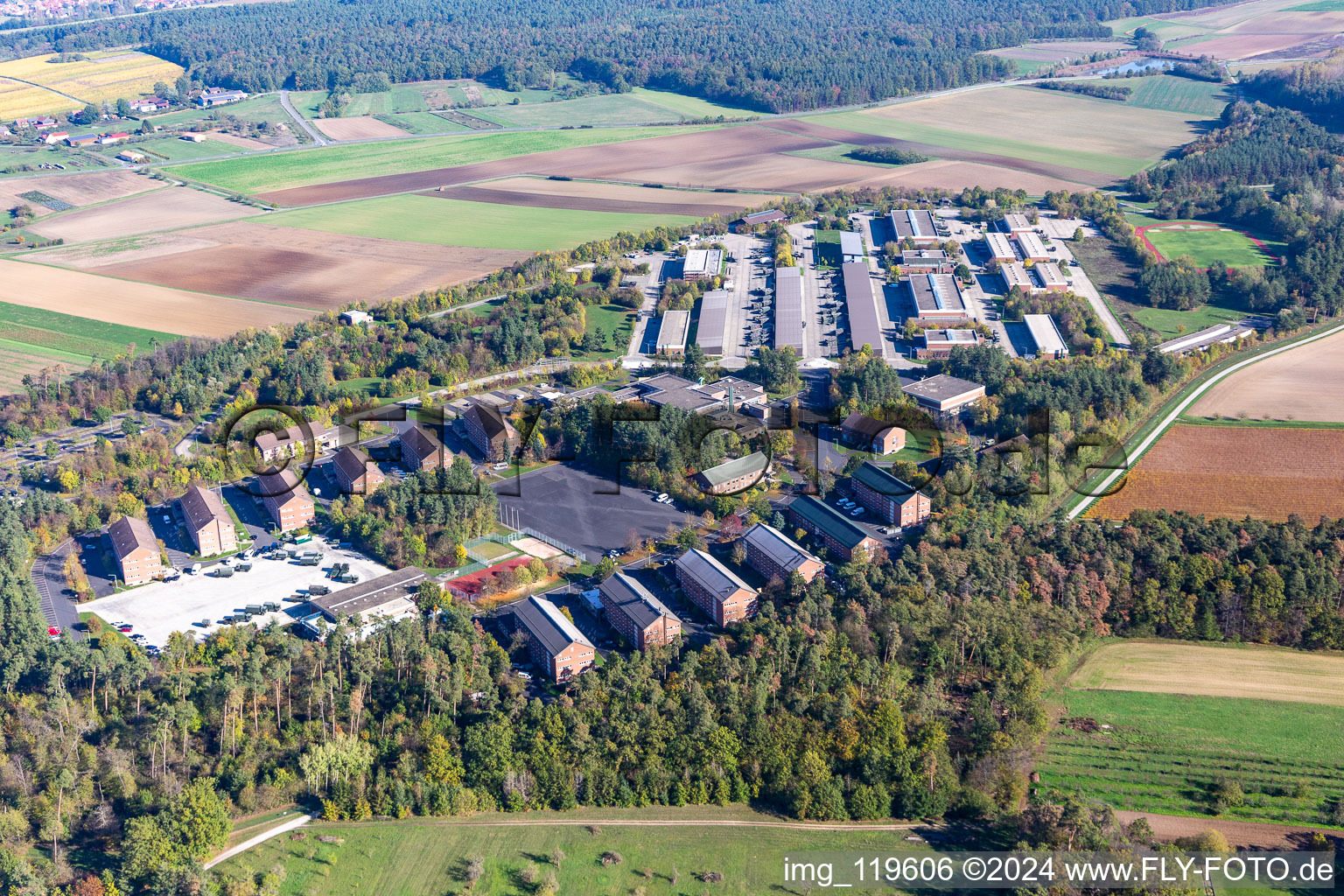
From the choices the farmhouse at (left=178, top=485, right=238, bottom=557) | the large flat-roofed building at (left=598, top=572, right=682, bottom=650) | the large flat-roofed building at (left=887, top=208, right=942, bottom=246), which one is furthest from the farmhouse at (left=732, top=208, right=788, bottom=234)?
the large flat-roofed building at (left=598, top=572, right=682, bottom=650)

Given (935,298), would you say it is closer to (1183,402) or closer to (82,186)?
(1183,402)

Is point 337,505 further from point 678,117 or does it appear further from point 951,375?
point 678,117

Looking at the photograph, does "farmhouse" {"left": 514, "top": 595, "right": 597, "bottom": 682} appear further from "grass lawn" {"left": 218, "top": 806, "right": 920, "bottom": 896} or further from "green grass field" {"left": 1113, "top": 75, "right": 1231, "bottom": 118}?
"green grass field" {"left": 1113, "top": 75, "right": 1231, "bottom": 118}

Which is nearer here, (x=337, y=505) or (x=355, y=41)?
(x=337, y=505)

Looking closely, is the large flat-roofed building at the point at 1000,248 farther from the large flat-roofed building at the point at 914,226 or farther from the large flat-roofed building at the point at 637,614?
the large flat-roofed building at the point at 637,614

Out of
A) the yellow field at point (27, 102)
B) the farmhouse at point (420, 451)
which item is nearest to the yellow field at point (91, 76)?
the yellow field at point (27, 102)

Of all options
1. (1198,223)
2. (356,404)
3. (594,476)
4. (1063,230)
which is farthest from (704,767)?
(1198,223)
